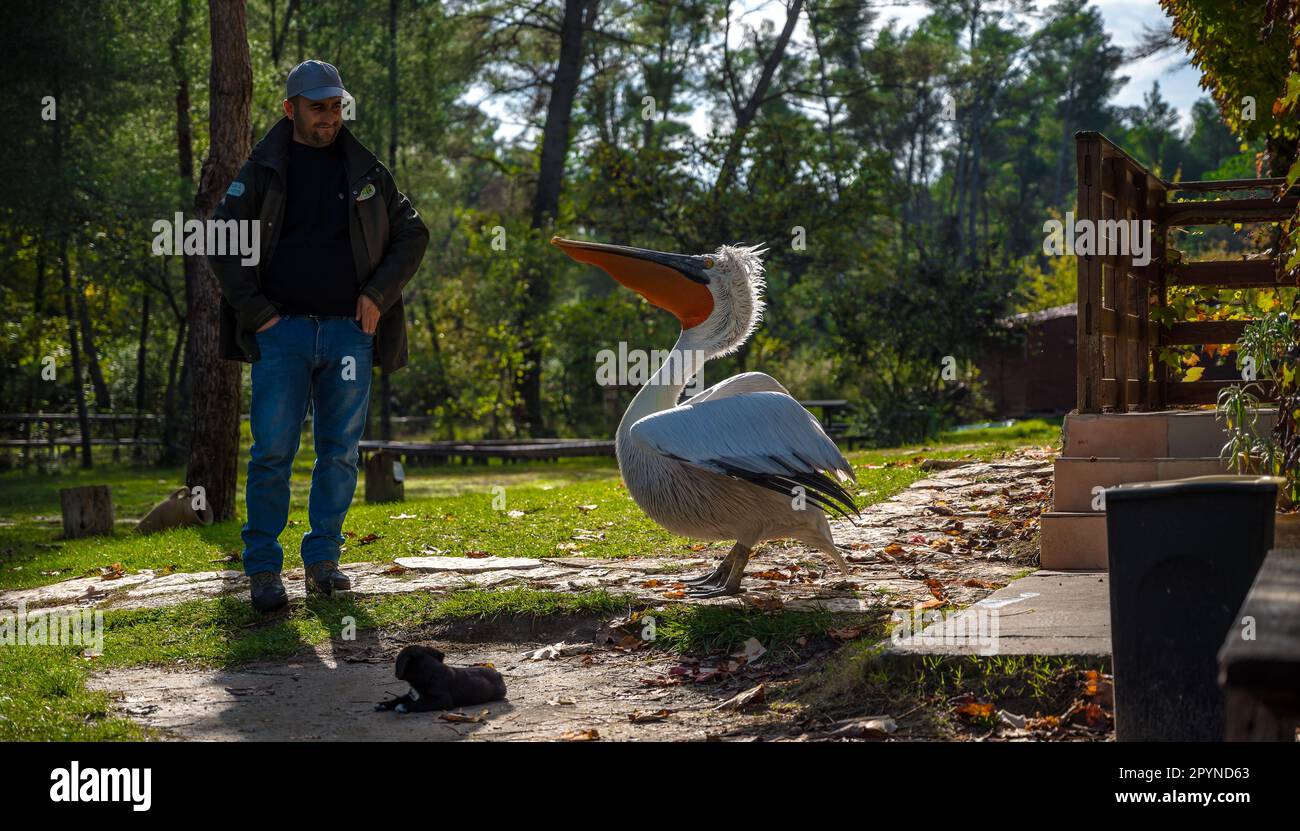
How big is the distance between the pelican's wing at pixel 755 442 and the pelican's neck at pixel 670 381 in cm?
49

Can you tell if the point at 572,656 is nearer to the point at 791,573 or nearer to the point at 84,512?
the point at 791,573

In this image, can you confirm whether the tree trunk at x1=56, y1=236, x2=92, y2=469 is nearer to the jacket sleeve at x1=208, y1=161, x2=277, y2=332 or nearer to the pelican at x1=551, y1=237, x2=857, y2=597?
the jacket sleeve at x1=208, y1=161, x2=277, y2=332

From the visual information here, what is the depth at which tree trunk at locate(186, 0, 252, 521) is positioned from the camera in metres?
10.8

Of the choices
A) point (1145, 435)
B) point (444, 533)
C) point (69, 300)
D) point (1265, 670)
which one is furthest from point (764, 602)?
point (69, 300)

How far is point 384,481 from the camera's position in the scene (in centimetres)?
1366

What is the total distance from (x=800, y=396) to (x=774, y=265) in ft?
11.6

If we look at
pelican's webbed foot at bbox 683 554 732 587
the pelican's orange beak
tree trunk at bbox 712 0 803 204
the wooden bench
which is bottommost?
pelican's webbed foot at bbox 683 554 732 587

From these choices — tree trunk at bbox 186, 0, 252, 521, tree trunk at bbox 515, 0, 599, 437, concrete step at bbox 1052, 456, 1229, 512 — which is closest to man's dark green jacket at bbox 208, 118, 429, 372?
concrete step at bbox 1052, 456, 1229, 512

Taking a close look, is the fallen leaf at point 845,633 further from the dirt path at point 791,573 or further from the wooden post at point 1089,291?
the wooden post at point 1089,291

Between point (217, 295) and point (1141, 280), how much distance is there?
8.06 metres

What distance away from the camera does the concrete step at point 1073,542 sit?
6199 millimetres

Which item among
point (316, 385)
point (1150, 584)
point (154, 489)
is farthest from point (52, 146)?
point (1150, 584)

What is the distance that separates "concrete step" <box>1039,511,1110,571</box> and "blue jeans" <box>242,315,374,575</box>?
12.0 feet
